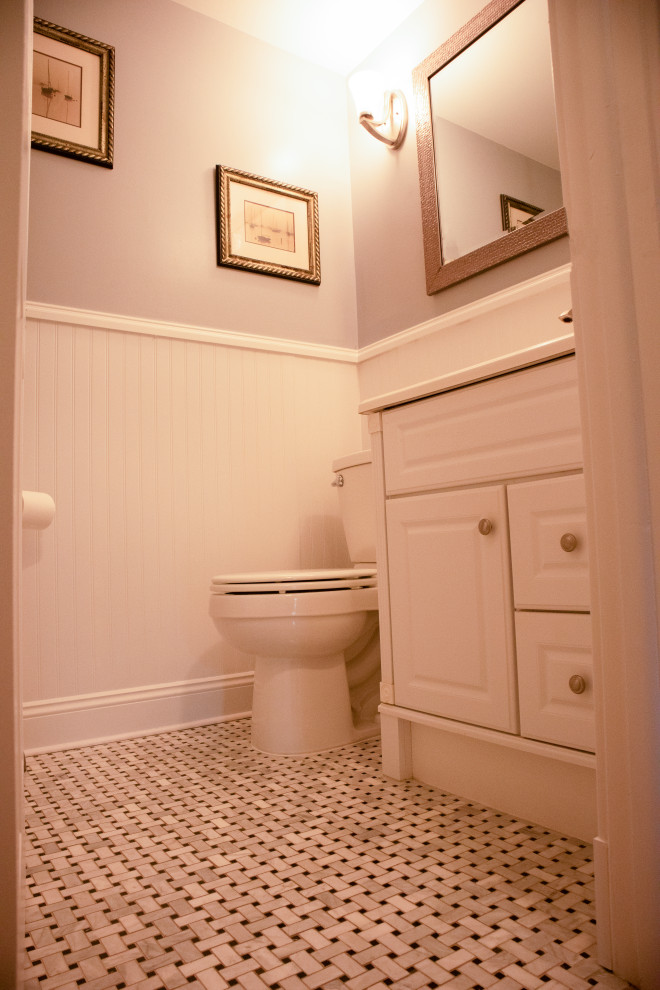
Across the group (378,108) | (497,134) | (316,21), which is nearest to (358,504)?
(497,134)

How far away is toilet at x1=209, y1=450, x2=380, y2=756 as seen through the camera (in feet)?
5.24

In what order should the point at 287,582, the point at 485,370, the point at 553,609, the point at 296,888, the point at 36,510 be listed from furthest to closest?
1. the point at 287,582
2. the point at 36,510
3. the point at 485,370
4. the point at 553,609
5. the point at 296,888

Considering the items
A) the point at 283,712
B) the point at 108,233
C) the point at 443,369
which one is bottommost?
the point at 283,712

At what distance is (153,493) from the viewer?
6.59 feet

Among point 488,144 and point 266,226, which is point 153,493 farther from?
point 488,144

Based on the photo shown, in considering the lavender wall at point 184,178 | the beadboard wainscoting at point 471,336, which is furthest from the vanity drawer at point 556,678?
the lavender wall at point 184,178

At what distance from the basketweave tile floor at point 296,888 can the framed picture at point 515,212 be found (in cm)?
148

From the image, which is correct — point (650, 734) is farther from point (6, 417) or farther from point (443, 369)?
point (443, 369)

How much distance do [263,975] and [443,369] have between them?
5.61ft

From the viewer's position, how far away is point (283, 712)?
5.43ft

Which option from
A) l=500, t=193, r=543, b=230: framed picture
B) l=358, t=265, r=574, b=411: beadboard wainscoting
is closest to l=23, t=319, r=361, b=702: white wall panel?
l=358, t=265, r=574, b=411: beadboard wainscoting

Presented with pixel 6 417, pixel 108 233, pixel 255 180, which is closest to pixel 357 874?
pixel 6 417

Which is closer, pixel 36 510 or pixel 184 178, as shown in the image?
pixel 36 510

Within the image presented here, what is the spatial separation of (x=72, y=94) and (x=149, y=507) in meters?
1.23
